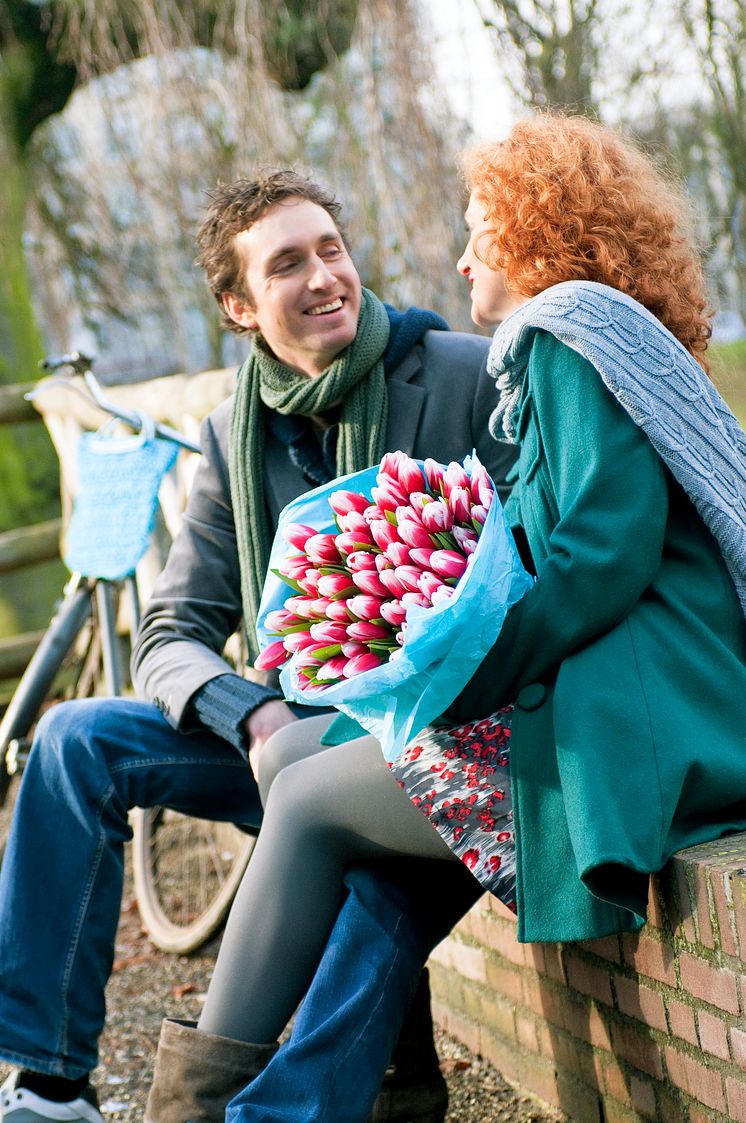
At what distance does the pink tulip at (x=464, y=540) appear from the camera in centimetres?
169

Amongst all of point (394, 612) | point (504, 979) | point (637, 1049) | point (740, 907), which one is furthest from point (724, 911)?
point (504, 979)

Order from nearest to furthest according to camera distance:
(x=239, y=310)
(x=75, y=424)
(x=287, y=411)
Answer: (x=287, y=411) → (x=239, y=310) → (x=75, y=424)

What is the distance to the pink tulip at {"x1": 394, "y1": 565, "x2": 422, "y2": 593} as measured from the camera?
1661 millimetres

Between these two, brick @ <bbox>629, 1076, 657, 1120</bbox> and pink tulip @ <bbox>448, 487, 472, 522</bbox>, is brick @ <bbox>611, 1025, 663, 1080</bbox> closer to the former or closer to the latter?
brick @ <bbox>629, 1076, 657, 1120</bbox>

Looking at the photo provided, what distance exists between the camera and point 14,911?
2354 millimetres

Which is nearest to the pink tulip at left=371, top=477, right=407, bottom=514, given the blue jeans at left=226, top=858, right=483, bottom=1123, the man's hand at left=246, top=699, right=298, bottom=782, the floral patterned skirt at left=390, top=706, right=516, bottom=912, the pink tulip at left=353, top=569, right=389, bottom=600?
the pink tulip at left=353, top=569, right=389, bottom=600

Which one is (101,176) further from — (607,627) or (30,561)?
(607,627)

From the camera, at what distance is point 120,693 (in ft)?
13.1

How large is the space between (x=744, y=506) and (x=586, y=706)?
365 mm

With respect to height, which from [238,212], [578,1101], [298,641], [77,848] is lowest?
[578,1101]

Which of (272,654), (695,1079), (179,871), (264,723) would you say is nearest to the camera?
(695,1079)

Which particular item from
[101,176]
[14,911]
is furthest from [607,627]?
[101,176]

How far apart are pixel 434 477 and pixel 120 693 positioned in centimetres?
243

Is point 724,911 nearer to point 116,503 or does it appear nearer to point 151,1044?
point 151,1044
